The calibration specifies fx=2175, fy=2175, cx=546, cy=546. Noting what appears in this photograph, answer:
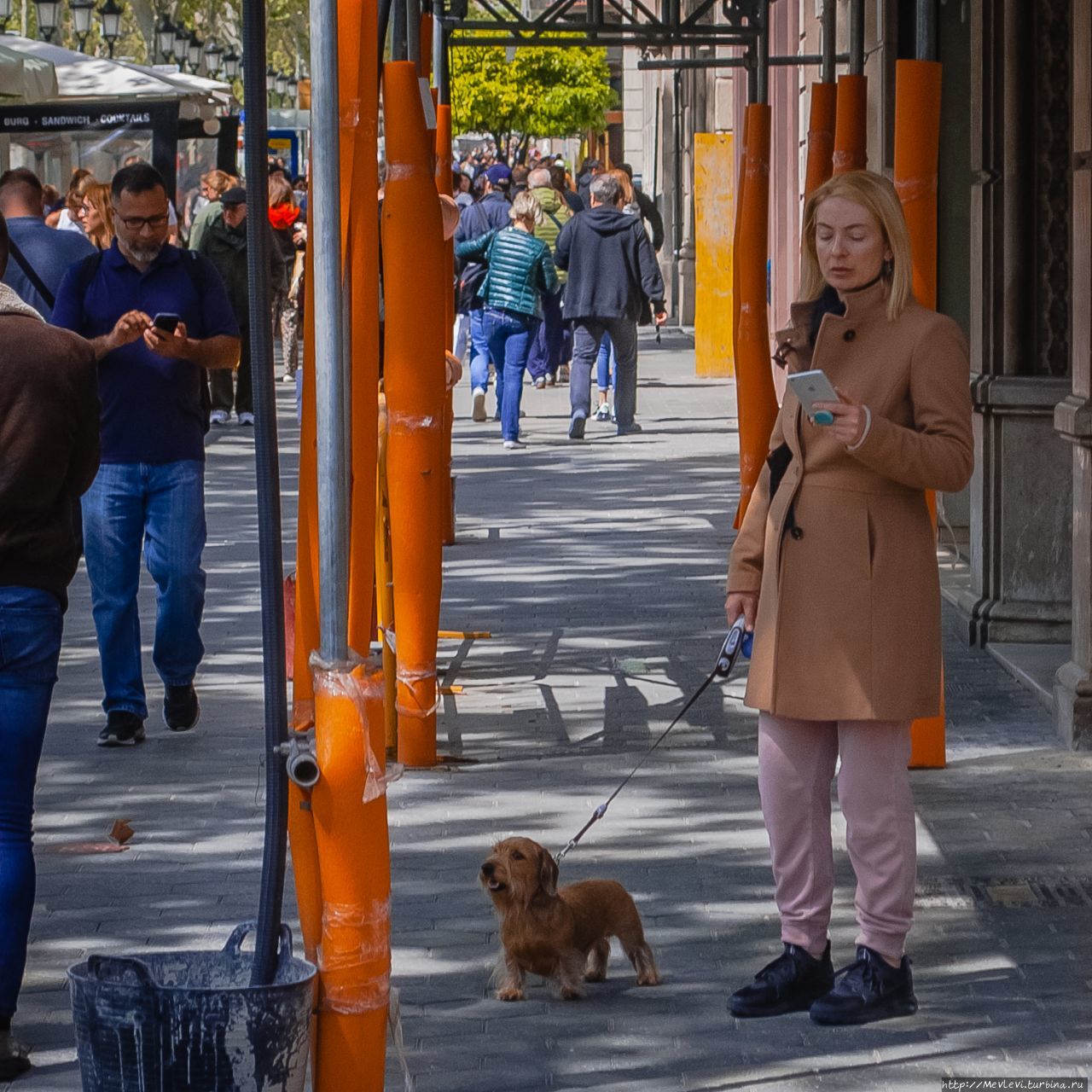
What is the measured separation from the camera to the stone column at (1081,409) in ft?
24.3

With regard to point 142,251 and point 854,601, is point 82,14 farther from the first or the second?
point 854,601

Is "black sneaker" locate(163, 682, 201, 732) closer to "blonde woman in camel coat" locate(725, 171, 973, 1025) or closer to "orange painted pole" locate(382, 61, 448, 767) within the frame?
"orange painted pole" locate(382, 61, 448, 767)

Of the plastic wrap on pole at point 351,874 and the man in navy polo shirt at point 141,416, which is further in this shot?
the man in navy polo shirt at point 141,416

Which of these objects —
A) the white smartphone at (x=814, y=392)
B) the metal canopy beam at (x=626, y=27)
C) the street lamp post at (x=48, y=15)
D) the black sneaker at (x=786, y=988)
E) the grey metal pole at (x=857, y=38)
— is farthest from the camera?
the street lamp post at (x=48, y=15)

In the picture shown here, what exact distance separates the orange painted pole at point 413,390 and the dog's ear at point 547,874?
2.48 m

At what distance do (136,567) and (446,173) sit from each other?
410 centimetres

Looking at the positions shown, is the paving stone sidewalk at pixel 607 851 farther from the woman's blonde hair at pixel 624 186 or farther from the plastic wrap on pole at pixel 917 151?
the woman's blonde hair at pixel 624 186

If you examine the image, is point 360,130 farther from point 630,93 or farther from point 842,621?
point 630,93

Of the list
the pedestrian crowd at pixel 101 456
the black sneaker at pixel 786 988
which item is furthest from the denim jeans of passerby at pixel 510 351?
the black sneaker at pixel 786 988

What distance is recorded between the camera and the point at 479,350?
19.4m

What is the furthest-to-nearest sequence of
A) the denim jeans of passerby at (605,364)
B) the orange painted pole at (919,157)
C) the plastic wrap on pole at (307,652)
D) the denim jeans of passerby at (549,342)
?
1. the denim jeans of passerby at (549,342)
2. the denim jeans of passerby at (605,364)
3. the orange painted pole at (919,157)
4. the plastic wrap on pole at (307,652)

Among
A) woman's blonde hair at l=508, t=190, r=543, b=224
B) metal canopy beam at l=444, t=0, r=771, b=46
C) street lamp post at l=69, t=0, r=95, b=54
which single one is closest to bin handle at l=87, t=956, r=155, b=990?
metal canopy beam at l=444, t=0, r=771, b=46

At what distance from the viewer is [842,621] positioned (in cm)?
482

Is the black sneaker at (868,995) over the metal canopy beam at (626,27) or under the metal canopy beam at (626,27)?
under
